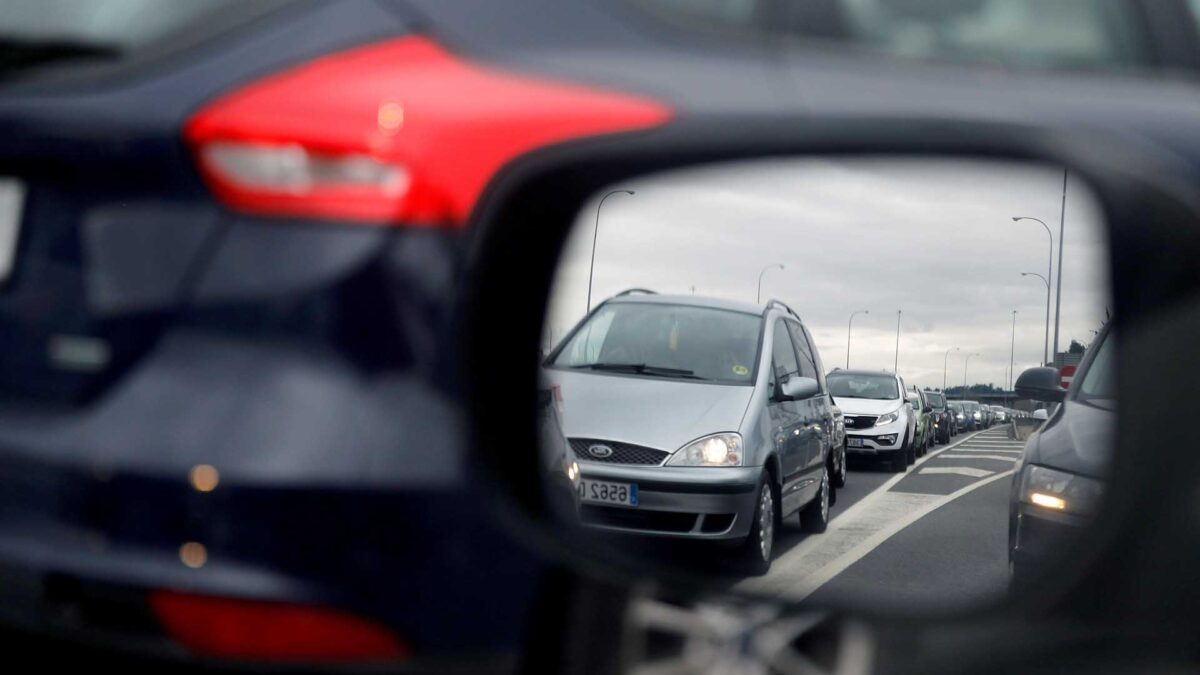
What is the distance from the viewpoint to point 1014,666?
178 cm

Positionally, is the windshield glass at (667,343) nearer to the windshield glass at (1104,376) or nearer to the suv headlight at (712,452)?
the suv headlight at (712,452)

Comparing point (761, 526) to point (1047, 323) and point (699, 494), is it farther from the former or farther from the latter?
point (1047, 323)

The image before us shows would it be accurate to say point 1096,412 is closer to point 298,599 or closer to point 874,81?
point 874,81

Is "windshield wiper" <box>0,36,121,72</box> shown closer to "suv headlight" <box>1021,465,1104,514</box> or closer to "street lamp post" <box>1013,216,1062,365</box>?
"street lamp post" <box>1013,216,1062,365</box>

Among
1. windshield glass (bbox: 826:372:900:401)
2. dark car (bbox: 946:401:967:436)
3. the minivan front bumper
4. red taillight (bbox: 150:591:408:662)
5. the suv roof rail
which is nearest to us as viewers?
red taillight (bbox: 150:591:408:662)

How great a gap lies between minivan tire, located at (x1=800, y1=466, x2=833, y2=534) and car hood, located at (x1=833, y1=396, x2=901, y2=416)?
562 millimetres

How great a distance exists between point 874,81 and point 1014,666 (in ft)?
3.04

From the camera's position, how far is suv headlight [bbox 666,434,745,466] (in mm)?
5824

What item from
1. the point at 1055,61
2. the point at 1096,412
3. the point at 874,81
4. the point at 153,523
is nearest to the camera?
the point at 153,523

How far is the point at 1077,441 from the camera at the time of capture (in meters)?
2.57

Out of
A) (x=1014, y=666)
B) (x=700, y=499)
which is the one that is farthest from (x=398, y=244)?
(x=700, y=499)

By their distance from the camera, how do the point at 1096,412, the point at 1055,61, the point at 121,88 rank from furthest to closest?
the point at 1055,61 < the point at 1096,412 < the point at 121,88

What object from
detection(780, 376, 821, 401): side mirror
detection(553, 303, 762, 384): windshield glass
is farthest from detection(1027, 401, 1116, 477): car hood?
detection(780, 376, 821, 401): side mirror

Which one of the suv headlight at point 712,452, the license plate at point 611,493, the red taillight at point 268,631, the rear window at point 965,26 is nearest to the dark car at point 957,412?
the rear window at point 965,26
